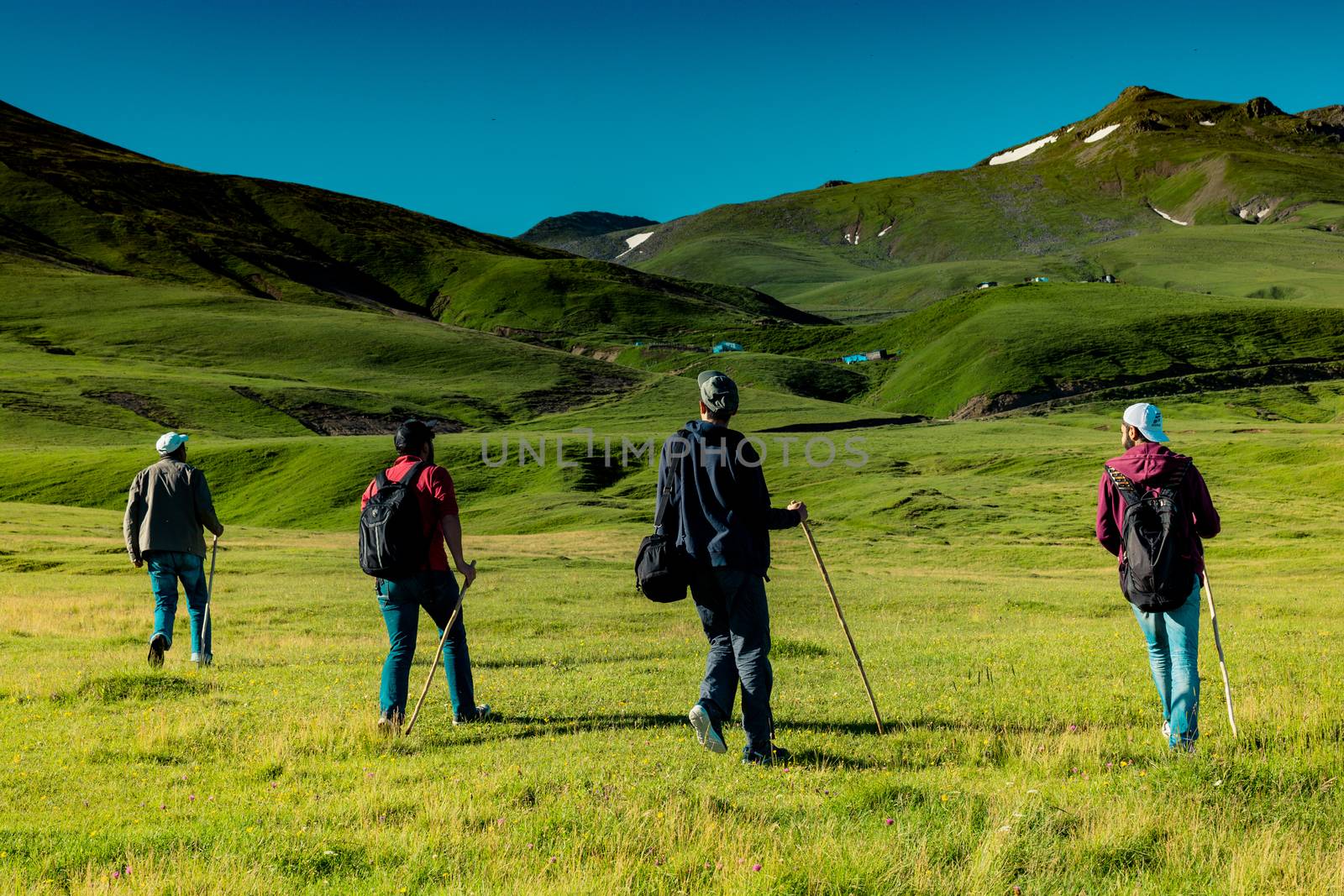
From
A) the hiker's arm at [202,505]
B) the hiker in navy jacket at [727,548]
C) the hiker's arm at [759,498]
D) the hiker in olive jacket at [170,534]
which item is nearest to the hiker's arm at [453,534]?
the hiker in navy jacket at [727,548]

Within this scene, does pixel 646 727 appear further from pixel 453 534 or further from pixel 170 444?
pixel 170 444

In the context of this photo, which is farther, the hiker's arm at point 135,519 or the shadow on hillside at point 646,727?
the hiker's arm at point 135,519

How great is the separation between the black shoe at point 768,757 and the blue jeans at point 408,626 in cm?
324

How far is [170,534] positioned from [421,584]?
20.4ft

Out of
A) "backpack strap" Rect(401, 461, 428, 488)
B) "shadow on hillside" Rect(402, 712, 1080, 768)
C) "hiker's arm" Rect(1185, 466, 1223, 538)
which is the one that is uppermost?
"backpack strap" Rect(401, 461, 428, 488)

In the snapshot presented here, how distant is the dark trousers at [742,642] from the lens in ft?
28.9

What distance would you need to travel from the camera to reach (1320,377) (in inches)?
5797

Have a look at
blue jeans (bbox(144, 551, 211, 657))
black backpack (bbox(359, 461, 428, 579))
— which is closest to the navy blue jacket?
black backpack (bbox(359, 461, 428, 579))

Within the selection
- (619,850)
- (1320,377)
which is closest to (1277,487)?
(619,850)

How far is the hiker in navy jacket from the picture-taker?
28.7ft

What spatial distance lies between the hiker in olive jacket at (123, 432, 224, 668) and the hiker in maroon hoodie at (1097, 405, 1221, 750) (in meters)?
11.8

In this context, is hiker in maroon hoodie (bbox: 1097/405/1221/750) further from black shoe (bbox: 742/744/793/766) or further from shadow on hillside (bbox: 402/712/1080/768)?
black shoe (bbox: 742/744/793/766)

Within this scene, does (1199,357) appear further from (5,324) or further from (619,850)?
(5,324)

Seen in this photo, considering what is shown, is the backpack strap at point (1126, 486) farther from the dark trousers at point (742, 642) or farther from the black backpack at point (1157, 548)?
the dark trousers at point (742, 642)
